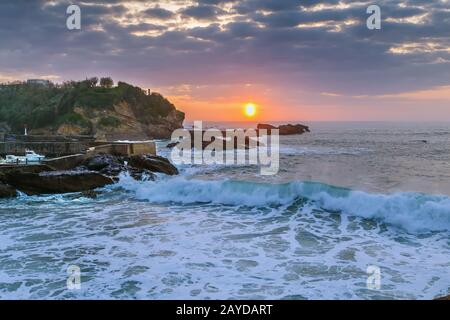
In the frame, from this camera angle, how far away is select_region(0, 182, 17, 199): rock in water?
18.4 meters

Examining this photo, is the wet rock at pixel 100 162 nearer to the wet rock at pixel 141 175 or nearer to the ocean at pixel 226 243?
the wet rock at pixel 141 175

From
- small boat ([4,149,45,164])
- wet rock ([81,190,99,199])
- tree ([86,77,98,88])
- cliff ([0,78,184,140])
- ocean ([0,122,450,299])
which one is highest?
tree ([86,77,98,88])

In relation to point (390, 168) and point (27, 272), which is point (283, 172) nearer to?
point (390, 168)

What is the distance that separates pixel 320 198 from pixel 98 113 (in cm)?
6932

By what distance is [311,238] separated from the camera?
37.0ft

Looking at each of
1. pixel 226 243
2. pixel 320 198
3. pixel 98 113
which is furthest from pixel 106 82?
pixel 226 243

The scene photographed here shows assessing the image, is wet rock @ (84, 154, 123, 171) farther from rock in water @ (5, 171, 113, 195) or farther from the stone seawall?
the stone seawall

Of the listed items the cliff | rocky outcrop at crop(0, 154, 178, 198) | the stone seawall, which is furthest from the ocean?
the cliff

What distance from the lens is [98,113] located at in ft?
260

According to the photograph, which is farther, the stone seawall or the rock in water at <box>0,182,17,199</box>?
the stone seawall

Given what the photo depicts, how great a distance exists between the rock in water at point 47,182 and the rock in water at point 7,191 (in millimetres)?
444

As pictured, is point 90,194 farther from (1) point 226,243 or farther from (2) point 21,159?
(1) point 226,243

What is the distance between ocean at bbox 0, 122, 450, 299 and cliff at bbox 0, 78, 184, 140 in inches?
2174

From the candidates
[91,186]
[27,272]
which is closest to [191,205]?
[91,186]
